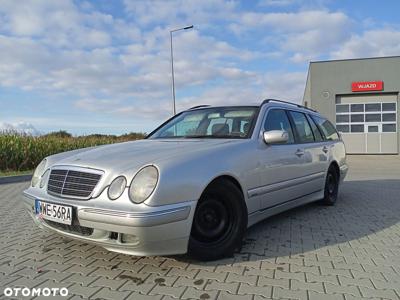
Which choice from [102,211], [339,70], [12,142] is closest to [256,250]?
[102,211]

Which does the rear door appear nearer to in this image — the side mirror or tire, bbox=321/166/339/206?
tire, bbox=321/166/339/206

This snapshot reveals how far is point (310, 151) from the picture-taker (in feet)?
17.2

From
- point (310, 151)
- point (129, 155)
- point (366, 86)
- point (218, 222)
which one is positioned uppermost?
point (366, 86)

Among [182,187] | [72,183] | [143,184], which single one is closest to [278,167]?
[182,187]

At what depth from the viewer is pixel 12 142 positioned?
13.7 m

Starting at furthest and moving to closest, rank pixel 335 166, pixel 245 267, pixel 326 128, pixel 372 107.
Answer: pixel 372 107
pixel 326 128
pixel 335 166
pixel 245 267

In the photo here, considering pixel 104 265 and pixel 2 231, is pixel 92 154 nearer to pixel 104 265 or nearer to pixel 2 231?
pixel 104 265

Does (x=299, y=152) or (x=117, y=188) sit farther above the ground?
(x=299, y=152)

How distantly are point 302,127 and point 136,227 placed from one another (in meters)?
3.38

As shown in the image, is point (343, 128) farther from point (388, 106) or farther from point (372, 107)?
point (388, 106)

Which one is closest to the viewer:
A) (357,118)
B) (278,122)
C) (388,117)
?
(278,122)

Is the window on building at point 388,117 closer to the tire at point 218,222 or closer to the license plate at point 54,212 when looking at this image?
the tire at point 218,222

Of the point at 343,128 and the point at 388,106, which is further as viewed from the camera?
the point at 343,128

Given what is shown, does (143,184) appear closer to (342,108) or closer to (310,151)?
(310,151)
